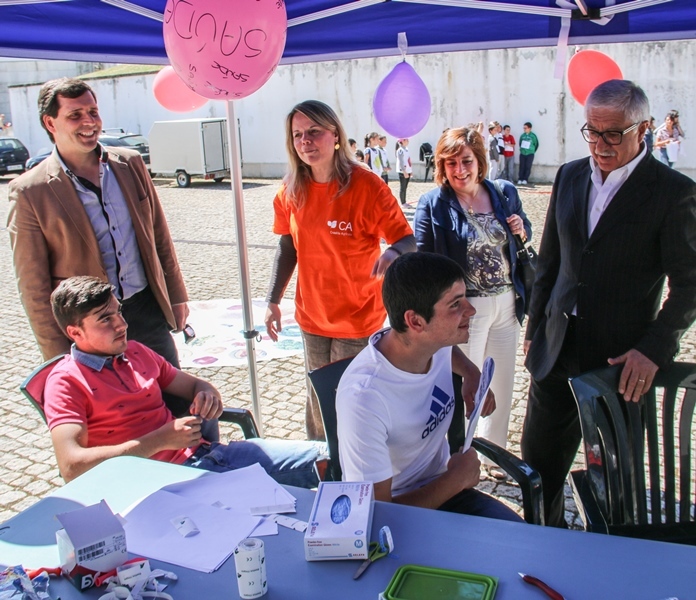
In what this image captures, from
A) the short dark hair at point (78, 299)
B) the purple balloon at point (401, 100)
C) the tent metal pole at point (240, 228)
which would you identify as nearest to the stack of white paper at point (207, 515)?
the short dark hair at point (78, 299)

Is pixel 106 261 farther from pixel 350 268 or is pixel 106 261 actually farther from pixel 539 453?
pixel 539 453

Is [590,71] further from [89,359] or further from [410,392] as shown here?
[89,359]

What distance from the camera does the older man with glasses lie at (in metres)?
2.37

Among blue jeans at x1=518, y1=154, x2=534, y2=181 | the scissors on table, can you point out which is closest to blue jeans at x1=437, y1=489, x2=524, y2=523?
the scissors on table

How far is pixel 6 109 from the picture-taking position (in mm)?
33281

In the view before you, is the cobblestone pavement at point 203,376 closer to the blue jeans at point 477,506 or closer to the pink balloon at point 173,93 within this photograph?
the blue jeans at point 477,506

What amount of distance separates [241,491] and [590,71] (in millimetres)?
3177

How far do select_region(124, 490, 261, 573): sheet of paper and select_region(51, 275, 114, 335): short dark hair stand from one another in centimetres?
85

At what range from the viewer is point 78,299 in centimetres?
250

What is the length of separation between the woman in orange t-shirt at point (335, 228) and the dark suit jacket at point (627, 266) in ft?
2.76

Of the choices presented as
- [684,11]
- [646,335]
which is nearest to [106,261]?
[646,335]

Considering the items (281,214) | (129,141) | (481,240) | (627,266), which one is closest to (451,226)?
(481,240)

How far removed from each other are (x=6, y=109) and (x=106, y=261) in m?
35.5

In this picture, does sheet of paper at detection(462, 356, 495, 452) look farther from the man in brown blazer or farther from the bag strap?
the man in brown blazer
